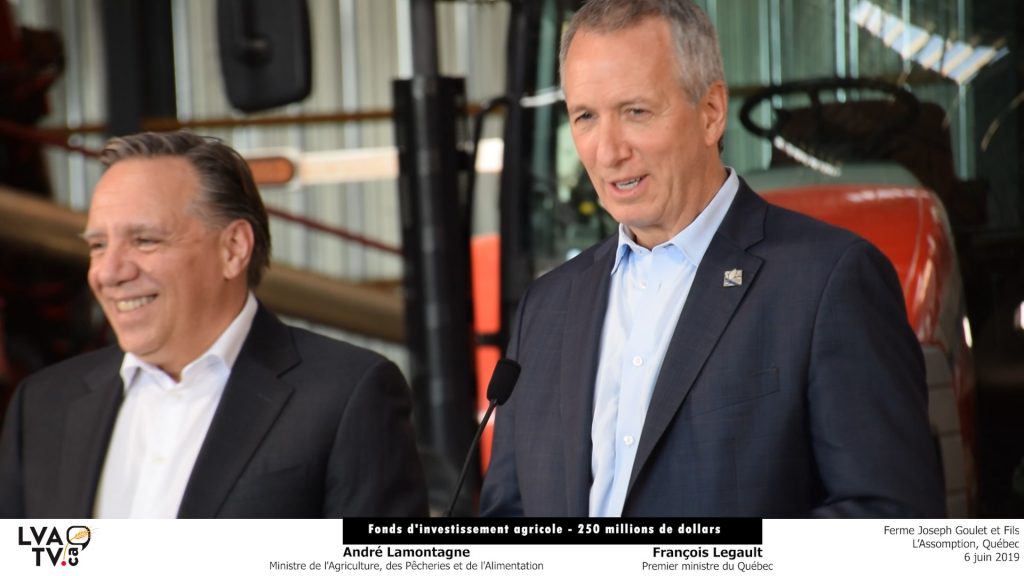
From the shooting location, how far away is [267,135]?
242cm

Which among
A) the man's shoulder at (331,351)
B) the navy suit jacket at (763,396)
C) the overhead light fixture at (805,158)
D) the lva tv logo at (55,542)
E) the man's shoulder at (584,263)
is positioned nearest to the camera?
the navy suit jacket at (763,396)

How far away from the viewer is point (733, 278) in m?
1.47

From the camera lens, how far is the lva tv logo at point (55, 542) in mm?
1914

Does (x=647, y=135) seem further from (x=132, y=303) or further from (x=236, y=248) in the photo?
(x=132, y=303)

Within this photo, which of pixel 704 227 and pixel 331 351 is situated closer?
pixel 704 227

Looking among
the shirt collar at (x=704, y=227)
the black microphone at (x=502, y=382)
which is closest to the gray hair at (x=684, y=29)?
the shirt collar at (x=704, y=227)

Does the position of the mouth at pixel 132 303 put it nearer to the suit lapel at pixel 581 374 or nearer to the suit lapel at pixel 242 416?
the suit lapel at pixel 242 416

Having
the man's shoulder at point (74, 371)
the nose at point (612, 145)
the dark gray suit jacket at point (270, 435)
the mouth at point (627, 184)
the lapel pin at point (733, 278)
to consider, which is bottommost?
the dark gray suit jacket at point (270, 435)

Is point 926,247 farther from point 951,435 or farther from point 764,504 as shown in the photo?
point 764,504

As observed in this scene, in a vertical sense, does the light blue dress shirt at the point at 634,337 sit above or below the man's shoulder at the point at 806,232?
below

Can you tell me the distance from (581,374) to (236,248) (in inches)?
19.5

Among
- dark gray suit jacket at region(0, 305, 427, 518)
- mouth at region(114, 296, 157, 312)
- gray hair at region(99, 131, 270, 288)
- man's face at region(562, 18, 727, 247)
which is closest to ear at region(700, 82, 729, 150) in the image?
man's face at region(562, 18, 727, 247)

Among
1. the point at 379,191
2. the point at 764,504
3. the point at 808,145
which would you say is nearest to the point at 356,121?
the point at 379,191

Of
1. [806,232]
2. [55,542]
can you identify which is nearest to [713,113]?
[806,232]
